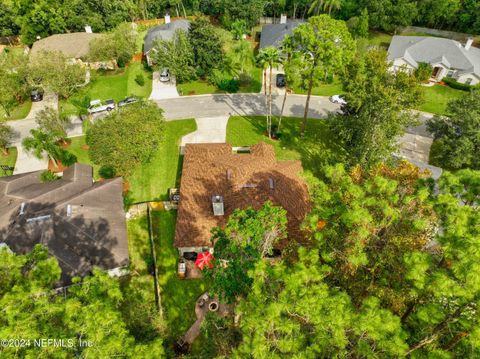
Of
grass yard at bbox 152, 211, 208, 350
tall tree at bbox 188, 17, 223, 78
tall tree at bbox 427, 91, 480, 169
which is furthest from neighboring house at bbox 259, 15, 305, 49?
grass yard at bbox 152, 211, 208, 350

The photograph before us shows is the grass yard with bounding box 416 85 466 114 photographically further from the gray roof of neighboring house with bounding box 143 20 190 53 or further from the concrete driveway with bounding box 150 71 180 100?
the gray roof of neighboring house with bounding box 143 20 190 53

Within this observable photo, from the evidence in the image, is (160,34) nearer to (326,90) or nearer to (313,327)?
(326,90)

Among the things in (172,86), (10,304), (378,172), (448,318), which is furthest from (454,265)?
(172,86)

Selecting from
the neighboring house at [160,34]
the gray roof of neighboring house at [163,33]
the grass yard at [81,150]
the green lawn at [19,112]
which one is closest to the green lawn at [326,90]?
the neighboring house at [160,34]

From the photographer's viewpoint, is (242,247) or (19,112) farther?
(19,112)

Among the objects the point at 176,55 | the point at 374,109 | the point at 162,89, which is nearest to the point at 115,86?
the point at 162,89

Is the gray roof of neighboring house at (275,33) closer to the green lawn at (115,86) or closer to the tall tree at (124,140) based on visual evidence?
the green lawn at (115,86)
